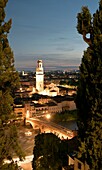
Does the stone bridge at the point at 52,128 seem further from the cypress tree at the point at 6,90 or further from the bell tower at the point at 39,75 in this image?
the bell tower at the point at 39,75

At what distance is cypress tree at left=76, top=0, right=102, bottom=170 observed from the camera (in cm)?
473

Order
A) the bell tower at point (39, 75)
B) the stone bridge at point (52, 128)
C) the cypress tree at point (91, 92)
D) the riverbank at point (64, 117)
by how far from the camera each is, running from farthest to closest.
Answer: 1. the bell tower at point (39, 75)
2. the riverbank at point (64, 117)
3. the stone bridge at point (52, 128)
4. the cypress tree at point (91, 92)

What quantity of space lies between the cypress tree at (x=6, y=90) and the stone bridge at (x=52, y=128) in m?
12.8

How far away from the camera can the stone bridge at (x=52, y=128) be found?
20206mm

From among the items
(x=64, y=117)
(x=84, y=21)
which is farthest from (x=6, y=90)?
(x=64, y=117)

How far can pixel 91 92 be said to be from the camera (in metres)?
4.94

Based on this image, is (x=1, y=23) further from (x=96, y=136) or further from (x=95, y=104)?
(x=96, y=136)

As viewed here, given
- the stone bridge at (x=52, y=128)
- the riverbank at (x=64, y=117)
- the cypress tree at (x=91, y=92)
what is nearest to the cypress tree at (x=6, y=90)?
the cypress tree at (x=91, y=92)

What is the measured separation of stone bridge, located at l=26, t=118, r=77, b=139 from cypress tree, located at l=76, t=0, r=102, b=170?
12525 mm

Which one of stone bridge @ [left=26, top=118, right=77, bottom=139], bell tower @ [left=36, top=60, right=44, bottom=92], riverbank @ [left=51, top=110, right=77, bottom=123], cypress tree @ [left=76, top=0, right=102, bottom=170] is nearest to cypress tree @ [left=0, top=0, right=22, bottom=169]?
cypress tree @ [left=76, top=0, right=102, bottom=170]

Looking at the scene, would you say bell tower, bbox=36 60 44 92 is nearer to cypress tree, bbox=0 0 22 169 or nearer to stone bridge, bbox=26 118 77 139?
stone bridge, bbox=26 118 77 139

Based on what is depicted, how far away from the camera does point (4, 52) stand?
478 cm

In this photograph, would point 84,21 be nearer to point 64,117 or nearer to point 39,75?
point 64,117

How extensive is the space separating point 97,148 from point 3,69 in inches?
95.3
